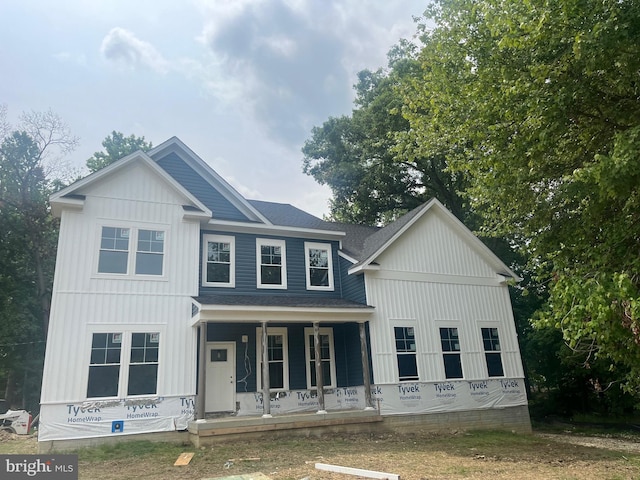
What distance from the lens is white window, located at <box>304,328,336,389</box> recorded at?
14.4 meters

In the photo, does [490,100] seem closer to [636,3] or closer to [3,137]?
[636,3]

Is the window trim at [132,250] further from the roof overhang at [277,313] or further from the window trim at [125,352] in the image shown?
the roof overhang at [277,313]

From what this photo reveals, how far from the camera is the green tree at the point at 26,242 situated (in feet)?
80.4

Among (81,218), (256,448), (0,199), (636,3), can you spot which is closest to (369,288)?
(256,448)

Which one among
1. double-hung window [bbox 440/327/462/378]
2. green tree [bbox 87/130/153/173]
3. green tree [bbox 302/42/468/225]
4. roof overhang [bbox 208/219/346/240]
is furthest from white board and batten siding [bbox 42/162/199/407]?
green tree [bbox 87/130/153/173]

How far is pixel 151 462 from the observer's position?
9.07 meters

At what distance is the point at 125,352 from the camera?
11.5 meters

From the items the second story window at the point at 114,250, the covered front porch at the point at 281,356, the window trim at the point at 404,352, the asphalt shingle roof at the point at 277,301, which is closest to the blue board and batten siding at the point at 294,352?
the covered front porch at the point at 281,356

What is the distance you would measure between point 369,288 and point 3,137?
22.8 m

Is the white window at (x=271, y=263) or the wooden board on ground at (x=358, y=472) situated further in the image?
the white window at (x=271, y=263)

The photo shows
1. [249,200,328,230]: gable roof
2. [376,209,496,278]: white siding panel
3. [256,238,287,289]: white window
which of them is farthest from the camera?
[249,200,328,230]: gable roof

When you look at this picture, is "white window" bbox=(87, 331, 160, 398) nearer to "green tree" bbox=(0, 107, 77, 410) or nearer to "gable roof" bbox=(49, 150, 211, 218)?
"gable roof" bbox=(49, 150, 211, 218)

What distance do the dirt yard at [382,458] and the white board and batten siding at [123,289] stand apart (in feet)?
6.48

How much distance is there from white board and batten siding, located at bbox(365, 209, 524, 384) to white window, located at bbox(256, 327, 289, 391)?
2752 millimetres
